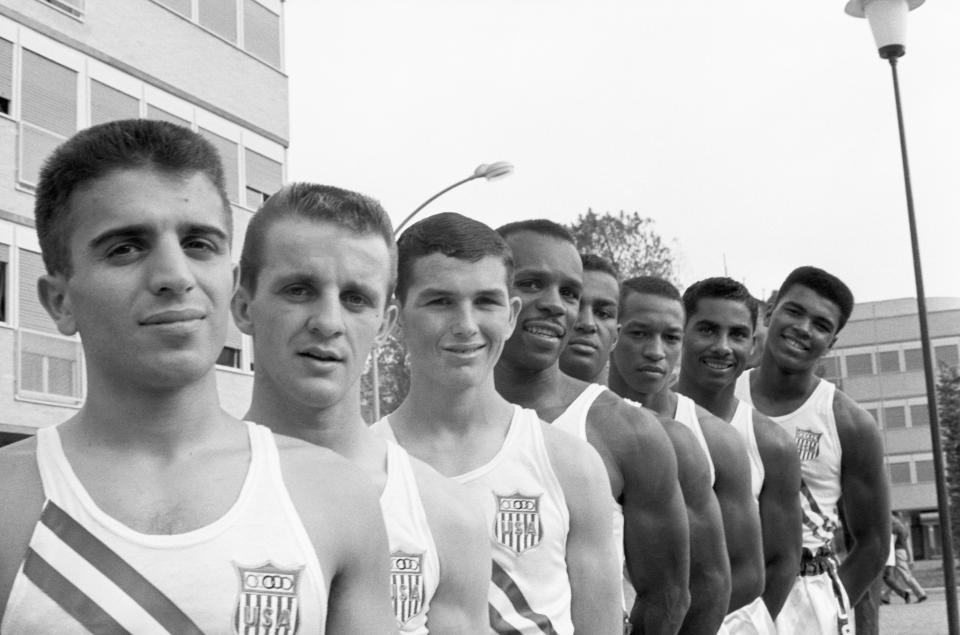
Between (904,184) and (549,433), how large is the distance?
10.5 m

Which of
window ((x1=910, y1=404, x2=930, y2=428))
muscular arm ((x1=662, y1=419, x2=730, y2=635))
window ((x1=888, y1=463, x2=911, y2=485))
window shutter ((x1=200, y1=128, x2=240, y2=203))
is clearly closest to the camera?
muscular arm ((x1=662, y1=419, x2=730, y2=635))

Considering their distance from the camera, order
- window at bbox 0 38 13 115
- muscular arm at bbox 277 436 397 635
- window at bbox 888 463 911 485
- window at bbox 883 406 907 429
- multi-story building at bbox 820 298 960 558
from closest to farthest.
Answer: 1. muscular arm at bbox 277 436 397 635
2. window at bbox 0 38 13 115
3. multi-story building at bbox 820 298 960 558
4. window at bbox 888 463 911 485
5. window at bbox 883 406 907 429

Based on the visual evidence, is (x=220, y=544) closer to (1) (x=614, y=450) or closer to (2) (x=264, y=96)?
(1) (x=614, y=450)

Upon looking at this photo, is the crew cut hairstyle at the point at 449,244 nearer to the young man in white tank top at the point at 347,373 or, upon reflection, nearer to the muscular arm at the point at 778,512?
the young man in white tank top at the point at 347,373

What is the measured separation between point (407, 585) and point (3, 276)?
17406 mm

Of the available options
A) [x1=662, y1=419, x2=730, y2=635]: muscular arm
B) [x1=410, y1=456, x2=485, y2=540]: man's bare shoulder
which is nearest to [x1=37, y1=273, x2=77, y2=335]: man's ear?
[x1=410, y1=456, x2=485, y2=540]: man's bare shoulder

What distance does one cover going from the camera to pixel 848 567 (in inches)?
344

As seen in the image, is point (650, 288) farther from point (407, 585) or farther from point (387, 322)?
point (407, 585)

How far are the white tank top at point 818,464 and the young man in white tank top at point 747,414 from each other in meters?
0.45

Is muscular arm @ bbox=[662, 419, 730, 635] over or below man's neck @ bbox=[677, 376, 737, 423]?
below

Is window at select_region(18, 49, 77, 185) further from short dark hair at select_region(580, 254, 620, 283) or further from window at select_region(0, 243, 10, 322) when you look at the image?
short dark hair at select_region(580, 254, 620, 283)

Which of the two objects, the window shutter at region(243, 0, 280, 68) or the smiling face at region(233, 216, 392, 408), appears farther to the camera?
the window shutter at region(243, 0, 280, 68)

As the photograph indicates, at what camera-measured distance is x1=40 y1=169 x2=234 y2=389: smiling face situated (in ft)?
9.80

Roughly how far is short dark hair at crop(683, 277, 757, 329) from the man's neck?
0.40m
